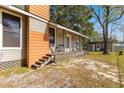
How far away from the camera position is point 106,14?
32469mm

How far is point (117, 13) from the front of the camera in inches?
1356

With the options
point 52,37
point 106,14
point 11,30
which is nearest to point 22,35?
point 11,30

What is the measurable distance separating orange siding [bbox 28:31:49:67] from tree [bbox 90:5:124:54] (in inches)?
814

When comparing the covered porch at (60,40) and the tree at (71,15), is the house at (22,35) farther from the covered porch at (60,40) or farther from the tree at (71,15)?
the tree at (71,15)

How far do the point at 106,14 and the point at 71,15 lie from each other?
5.84 metres

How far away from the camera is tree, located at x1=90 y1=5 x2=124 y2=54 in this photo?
1276 inches

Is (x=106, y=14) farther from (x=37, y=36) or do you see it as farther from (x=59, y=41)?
(x=37, y=36)

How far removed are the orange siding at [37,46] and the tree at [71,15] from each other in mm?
20721

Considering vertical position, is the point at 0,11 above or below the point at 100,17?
below
